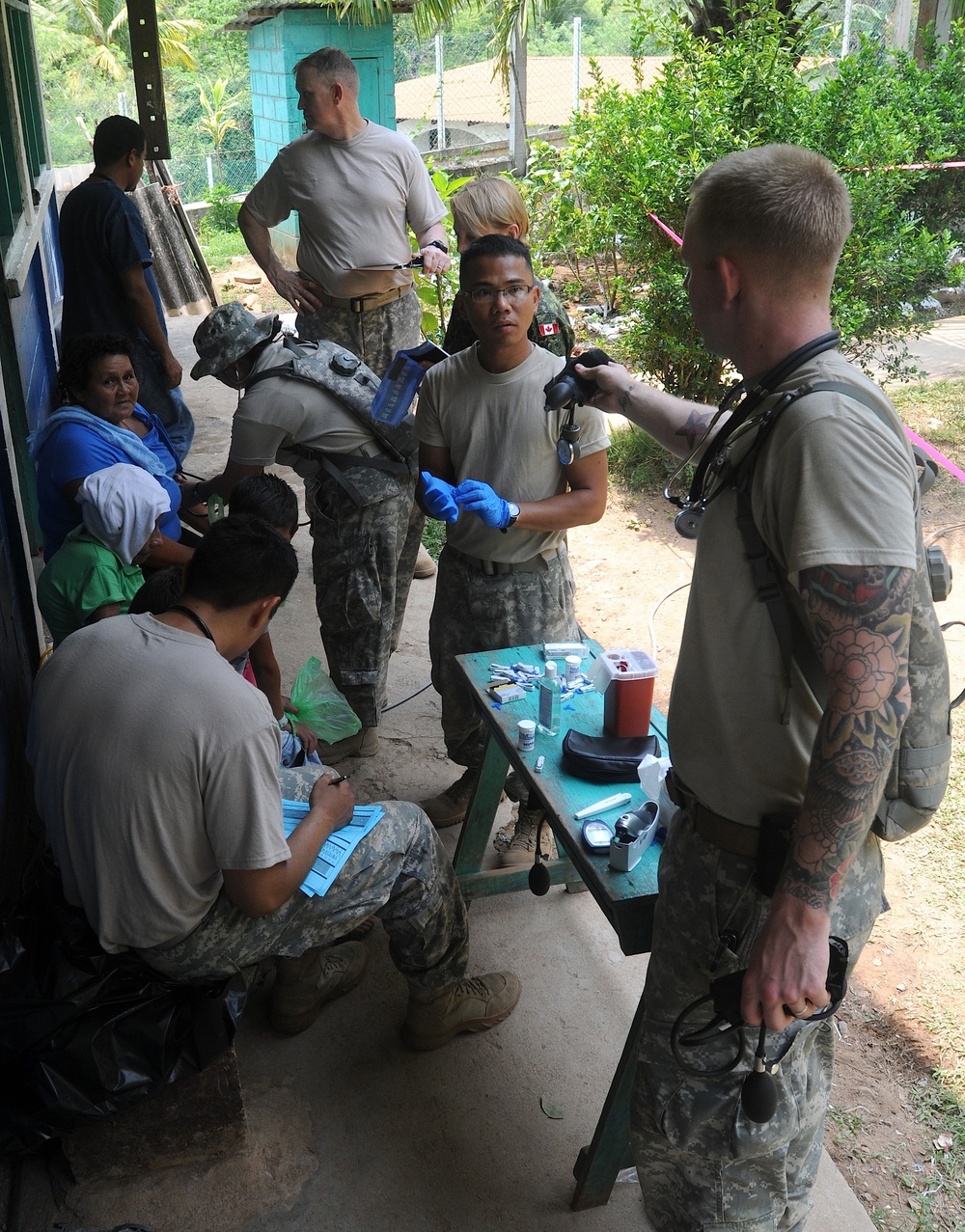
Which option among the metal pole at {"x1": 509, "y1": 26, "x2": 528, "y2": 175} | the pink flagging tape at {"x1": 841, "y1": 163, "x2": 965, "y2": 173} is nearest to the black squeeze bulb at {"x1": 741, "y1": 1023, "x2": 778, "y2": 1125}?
the pink flagging tape at {"x1": 841, "y1": 163, "x2": 965, "y2": 173}

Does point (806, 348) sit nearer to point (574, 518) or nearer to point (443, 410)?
point (574, 518)

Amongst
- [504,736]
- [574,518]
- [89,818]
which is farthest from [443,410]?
[89,818]

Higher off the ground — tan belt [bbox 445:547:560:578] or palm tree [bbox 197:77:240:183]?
palm tree [bbox 197:77:240:183]

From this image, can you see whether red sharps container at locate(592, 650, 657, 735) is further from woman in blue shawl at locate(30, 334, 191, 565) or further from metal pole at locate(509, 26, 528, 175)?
metal pole at locate(509, 26, 528, 175)

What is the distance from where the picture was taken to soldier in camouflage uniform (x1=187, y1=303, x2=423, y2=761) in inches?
146

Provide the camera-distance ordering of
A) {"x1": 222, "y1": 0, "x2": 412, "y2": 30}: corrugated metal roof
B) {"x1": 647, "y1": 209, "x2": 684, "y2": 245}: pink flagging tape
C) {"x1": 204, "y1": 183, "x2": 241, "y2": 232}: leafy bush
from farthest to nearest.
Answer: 1. {"x1": 204, "y1": 183, "x2": 241, "y2": 232}: leafy bush
2. {"x1": 222, "y1": 0, "x2": 412, "y2": 30}: corrugated metal roof
3. {"x1": 647, "y1": 209, "x2": 684, "y2": 245}: pink flagging tape

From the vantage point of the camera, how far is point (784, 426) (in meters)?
1.58

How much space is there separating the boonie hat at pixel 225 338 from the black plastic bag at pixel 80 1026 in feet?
6.62

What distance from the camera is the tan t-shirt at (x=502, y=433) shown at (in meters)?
3.14

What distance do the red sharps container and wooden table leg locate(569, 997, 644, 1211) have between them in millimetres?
737

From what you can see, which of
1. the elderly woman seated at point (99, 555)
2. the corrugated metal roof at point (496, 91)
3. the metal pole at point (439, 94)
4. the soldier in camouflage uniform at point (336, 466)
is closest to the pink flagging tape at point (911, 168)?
the soldier in camouflage uniform at point (336, 466)

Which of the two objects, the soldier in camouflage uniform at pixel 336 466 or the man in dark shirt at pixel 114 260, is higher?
the man in dark shirt at pixel 114 260

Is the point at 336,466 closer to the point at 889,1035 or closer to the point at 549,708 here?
the point at 549,708

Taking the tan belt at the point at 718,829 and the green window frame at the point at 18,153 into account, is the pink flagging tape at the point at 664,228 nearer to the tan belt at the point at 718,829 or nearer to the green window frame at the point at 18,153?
the green window frame at the point at 18,153
